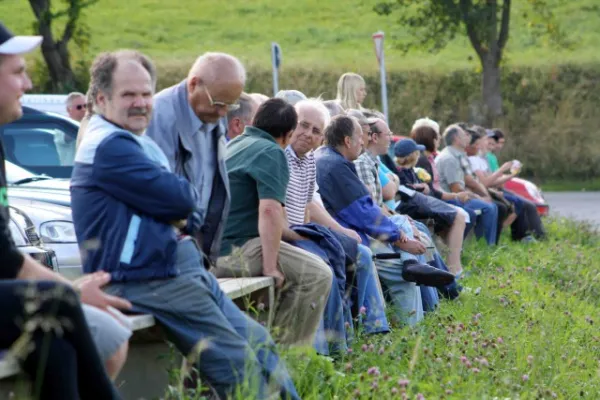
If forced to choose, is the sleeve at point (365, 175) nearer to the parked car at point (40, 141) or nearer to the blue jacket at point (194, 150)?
the blue jacket at point (194, 150)

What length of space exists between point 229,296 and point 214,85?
1063mm

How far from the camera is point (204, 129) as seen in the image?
22.2 ft

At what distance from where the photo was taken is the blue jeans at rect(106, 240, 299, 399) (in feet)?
18.1

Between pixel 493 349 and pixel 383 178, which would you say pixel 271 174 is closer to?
pixel 493 349

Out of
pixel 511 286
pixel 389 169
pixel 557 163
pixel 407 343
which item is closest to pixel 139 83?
pixel 407 343

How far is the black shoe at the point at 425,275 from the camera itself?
30.7 feet

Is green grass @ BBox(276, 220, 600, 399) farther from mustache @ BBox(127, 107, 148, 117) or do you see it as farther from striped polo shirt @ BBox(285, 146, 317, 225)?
mustache @ BBox(127, 107, 148, 117)

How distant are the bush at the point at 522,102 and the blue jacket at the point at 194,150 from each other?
2986 centimetres

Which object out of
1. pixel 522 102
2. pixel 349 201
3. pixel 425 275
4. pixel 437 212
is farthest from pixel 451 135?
pixel 522 102

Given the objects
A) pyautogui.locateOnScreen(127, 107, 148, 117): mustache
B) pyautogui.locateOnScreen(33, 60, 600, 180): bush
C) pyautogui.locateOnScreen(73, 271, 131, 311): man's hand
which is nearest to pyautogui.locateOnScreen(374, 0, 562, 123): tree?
pyautogui.locateOnScreen(33, 60, 600, 180): bush

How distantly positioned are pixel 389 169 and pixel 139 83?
739 cm

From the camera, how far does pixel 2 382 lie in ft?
15.5

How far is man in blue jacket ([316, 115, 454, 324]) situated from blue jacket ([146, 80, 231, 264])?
2760 millimetres

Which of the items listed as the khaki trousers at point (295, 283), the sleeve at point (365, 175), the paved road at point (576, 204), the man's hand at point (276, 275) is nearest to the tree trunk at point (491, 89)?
the paved road at point (576, 204)
